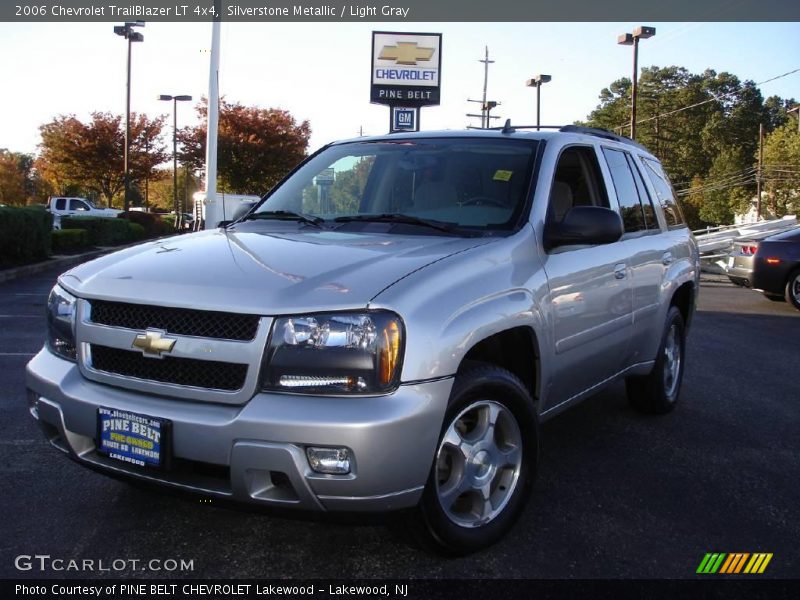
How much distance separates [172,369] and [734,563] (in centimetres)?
237

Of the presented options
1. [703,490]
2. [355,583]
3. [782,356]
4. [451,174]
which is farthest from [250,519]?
[782,356]

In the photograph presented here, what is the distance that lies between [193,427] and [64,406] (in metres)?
0.67

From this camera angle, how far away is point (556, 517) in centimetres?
357

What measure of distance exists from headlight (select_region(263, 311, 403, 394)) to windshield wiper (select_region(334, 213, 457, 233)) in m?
1.09

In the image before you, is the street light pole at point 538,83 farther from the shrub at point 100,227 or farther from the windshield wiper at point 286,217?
the windshield wiper at point 286,217

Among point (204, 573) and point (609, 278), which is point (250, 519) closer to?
point (204, 573)

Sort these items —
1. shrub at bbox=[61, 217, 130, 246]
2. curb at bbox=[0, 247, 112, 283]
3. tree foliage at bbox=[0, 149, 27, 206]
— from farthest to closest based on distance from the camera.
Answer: tree foliage at bbox=[0, 149, 27, 206], shrub at bbox=[61, 217, 130, 246], curb at bbox=[0, 247, 112, 283]

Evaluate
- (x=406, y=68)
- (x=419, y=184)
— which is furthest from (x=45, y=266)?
(x=419, y=184)

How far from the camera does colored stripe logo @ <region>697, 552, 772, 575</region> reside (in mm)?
3084

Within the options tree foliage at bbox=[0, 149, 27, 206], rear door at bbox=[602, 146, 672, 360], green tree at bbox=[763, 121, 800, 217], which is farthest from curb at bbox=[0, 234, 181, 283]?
green tree at bbox=[763, 121, 800, 217]

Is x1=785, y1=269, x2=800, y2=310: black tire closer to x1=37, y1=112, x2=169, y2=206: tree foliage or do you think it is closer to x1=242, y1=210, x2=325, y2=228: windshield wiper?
x1=242, y1=210, x2=325, y2=228: windshield wiper

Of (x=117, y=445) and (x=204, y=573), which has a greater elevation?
(x=117, y=445)

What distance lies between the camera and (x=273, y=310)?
2676 mm

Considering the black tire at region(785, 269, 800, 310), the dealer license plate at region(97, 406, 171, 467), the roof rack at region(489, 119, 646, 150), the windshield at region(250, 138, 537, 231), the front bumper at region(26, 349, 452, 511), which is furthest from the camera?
the black tire at region(785, 269, 800, 310)
